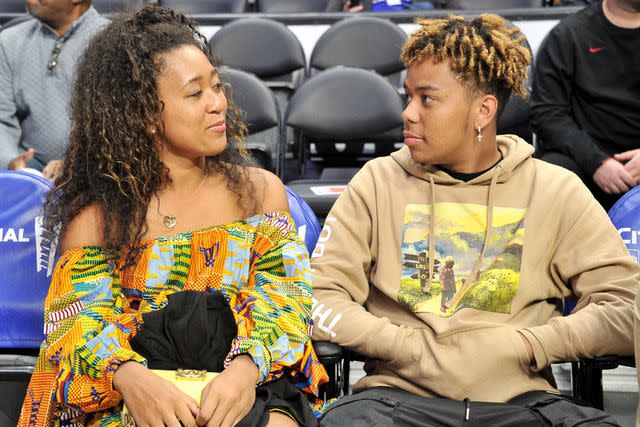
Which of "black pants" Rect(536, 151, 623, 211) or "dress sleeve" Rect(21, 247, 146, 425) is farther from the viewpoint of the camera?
"black pants" Rect(536, 151, 623, 211)

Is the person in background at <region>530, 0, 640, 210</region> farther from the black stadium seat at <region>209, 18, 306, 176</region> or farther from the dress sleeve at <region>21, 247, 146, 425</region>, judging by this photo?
the dress sleeve at <region>21, 247, 146, 425</region>

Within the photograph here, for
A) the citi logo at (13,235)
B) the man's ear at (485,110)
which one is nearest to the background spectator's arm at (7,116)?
the citi logo at (13,235)

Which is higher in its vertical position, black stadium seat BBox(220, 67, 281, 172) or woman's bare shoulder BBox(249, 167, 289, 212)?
woman's bare shoulder BBox(249, 167, 289, 212)

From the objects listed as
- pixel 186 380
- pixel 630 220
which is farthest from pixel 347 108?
pixel 186 380

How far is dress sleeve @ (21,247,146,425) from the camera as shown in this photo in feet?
6.94

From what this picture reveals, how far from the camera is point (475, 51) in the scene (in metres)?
2.54

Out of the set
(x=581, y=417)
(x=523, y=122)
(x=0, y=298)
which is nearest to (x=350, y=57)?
(x=523, y=122)

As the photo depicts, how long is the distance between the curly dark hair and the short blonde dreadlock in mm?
640

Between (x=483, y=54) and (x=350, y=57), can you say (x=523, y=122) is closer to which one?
(x=350, y=57)

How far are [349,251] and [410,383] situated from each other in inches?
15.7

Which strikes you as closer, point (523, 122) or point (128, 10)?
point (128, 10)

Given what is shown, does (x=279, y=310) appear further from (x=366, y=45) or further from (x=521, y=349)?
(x=366, y=45)

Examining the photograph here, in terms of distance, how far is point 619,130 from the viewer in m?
3.73

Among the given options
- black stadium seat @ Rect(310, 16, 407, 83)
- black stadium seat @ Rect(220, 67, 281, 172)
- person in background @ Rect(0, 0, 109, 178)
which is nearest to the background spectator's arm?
person in background @ Rect(0, 0, 109, 178)
